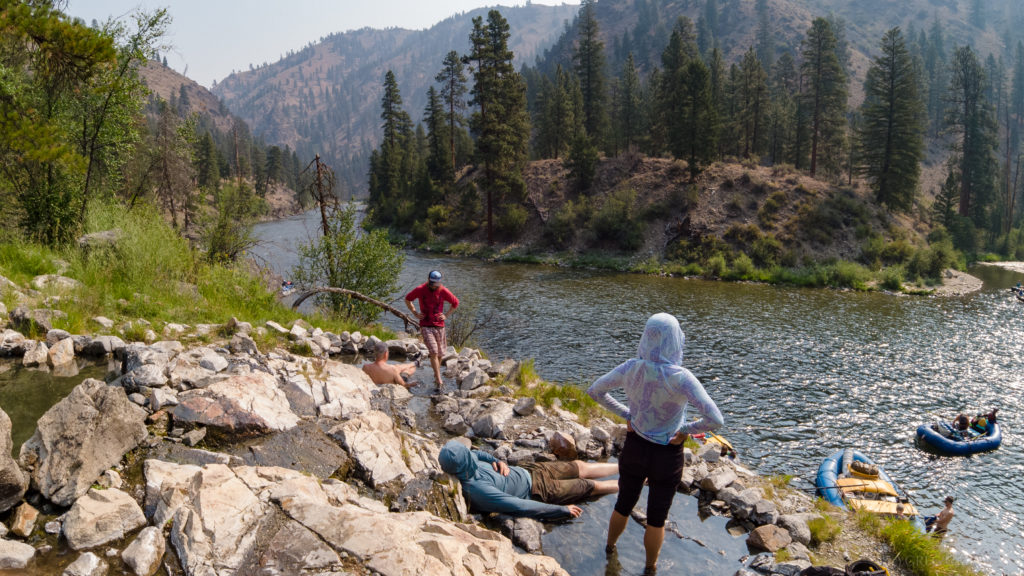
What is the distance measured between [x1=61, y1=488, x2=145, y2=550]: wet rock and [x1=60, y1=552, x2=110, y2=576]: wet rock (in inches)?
9.1

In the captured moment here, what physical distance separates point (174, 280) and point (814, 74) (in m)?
56.8

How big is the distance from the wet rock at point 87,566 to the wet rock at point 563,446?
5.32m

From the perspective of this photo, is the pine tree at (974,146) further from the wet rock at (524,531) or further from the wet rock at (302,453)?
the wet rock at (302,453)

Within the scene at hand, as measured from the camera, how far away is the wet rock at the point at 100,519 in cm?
409

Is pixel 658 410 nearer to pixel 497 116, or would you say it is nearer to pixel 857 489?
pixel 857 489

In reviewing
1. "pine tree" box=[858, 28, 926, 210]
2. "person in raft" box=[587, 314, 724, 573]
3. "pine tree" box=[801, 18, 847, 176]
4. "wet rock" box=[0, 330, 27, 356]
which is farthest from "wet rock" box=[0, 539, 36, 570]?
"pine tree" box=[801, 18, 847, 176]

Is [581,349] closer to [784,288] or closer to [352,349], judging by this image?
[352,349]

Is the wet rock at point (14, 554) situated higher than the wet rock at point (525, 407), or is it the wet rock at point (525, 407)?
the wet rock at point (14, 554)

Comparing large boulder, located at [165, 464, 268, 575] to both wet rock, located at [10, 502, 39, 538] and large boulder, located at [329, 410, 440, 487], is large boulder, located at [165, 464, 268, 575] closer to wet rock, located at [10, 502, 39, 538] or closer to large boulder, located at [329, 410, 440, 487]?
wet rock, located at [10, 502, 39, 538]

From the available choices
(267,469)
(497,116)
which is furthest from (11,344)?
(497,116)

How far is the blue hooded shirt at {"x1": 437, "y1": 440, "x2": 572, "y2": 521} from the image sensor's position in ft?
19.6

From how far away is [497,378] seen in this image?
10539mm

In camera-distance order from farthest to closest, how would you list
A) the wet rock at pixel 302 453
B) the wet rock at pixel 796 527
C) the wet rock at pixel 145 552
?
the wet rock at pixel 796 527, the wet rock at pixel 302 453, the wet rock at pixel 145 552

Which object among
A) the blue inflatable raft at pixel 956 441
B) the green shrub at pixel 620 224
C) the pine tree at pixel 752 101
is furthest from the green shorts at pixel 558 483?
the pine tree at pixel 752 101
